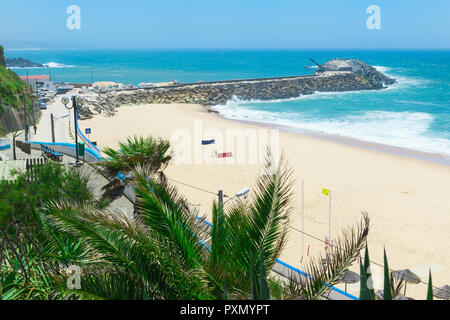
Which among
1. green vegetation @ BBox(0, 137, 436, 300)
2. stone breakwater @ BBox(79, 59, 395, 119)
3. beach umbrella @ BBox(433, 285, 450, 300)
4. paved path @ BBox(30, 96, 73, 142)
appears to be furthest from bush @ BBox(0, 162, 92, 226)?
stone breakwater @ BBox(79, 59, 395, 119)

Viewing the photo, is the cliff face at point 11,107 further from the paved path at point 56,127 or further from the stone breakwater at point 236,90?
the stone breakwater at point 236,90

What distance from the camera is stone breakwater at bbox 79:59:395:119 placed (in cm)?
5022

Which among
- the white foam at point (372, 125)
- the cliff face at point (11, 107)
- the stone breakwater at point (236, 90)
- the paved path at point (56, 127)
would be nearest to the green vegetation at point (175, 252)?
the cliff face at point (11, 107)

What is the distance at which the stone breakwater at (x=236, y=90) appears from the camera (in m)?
50.2

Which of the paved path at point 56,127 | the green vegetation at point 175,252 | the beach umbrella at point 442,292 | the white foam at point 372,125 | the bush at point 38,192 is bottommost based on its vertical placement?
the beach umbrella at point 442,292

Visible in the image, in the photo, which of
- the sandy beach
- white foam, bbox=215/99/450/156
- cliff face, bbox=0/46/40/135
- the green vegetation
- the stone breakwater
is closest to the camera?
the green vegetation

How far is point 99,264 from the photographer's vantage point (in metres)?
5.04

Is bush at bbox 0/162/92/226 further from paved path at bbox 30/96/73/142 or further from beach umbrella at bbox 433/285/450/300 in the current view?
paved path at bbox 30/96/73/142

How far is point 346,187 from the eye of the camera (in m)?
20.6

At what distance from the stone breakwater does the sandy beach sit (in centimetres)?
1384

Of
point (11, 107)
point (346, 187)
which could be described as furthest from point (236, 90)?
point (346, 187)

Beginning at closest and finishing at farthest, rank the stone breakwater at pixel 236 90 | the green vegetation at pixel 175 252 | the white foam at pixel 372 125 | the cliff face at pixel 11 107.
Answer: the green vegetation at pixel 175 252, the cliff face at pixel 11 107, the white foam at pixel 372 125, the stone breakwater at pixel 236 90

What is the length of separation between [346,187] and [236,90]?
44983 millimetres

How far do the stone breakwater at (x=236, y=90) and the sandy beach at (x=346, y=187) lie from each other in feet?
45.4
